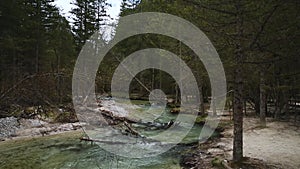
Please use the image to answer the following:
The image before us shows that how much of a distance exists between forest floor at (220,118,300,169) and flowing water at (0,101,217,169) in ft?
5.49

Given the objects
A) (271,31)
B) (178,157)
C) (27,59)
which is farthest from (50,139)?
(27,59)

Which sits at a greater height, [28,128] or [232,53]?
[232,53]

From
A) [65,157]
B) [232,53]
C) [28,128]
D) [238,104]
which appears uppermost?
[232,53]

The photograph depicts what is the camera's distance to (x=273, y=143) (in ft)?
29.9

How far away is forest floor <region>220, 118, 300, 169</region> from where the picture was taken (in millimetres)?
7246

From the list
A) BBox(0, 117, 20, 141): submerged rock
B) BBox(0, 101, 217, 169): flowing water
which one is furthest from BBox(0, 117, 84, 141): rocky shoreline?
BBox(0, 101, 217, 169): flowing water

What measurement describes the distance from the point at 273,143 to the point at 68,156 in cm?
620

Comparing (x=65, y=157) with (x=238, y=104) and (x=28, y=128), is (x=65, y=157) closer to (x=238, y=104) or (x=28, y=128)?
(x=28, y=128)

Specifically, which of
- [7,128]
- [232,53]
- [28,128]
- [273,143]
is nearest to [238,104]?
[232,53]

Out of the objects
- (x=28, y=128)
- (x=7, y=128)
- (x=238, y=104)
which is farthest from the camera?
(x=28, y=128)

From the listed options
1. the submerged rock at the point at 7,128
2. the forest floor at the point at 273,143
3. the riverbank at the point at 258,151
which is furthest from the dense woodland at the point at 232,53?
the submerged rock at the point at 7,128

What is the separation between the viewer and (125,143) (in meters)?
9.70

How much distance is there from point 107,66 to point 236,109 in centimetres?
323

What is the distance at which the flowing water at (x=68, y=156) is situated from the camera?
762cm
